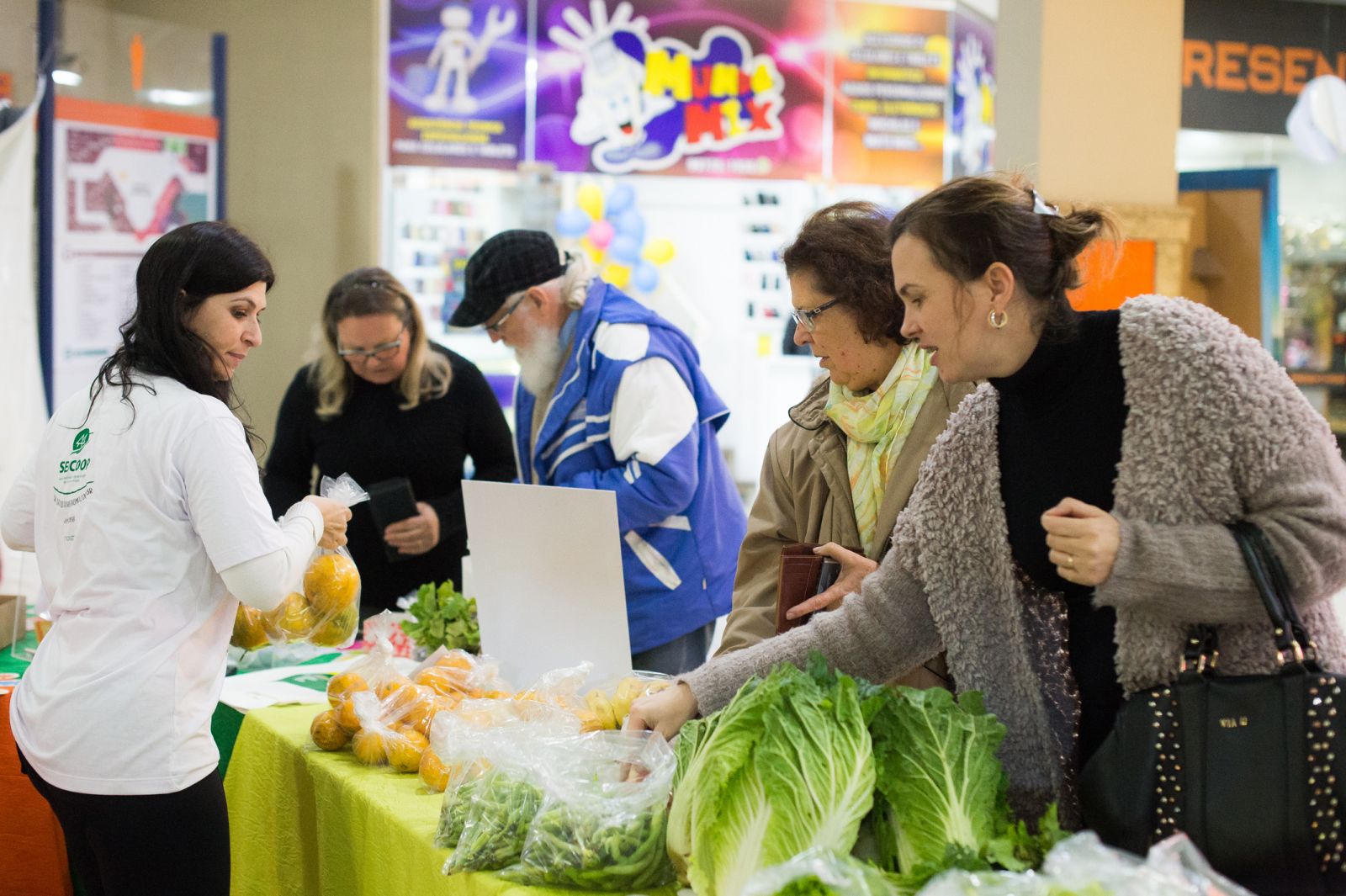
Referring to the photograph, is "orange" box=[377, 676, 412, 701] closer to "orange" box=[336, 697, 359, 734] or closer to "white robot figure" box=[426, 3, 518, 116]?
"orange" box=[336, 697, 359, 734]

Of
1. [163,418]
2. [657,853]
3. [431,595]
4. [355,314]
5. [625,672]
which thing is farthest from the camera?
[355,314]

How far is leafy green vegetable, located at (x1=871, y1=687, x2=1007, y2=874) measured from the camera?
1.41m

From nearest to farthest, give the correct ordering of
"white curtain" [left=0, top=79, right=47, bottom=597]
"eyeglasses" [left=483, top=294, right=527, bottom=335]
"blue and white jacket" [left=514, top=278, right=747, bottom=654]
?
1. "blue and white jacket" [left=514, top=278, right=747, bottom=654]
2. "eyeglasses" [left=483, top=294, right=527, bottom=335]
3. "white curtain" [left=0, top=79, right=47, bottom=597]

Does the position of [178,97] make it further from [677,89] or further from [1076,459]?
[1076,459]

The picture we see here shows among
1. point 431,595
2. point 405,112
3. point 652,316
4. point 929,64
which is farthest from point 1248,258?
point 431,595

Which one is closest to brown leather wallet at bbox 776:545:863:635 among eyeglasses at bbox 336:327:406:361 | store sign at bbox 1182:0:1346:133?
eyeglasses at bbox 336:327:406:361

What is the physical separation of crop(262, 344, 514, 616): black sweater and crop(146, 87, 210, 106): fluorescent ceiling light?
236 cm

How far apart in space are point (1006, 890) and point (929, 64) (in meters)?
6.13

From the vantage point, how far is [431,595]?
2936 mm

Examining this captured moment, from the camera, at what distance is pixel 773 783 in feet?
4.66

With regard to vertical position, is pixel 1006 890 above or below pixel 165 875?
above

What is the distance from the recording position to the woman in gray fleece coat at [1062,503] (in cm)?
142

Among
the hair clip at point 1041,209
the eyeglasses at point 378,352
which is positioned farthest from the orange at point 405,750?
the eyeglasses at point 378,352

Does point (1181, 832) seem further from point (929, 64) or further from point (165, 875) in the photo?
point (929, 64)
